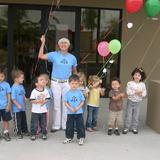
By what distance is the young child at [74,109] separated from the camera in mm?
7402

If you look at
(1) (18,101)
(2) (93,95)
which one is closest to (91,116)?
(2) (93,95)

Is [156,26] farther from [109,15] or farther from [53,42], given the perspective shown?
[53,42]

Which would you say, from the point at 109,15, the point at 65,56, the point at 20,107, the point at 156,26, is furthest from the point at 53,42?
the point at 20,107

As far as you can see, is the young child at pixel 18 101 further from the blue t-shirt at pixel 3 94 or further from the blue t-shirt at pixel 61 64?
the blue t-shirt at pixel 61 64

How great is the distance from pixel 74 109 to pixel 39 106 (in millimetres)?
612

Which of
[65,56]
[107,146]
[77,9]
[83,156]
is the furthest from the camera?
[77,9]

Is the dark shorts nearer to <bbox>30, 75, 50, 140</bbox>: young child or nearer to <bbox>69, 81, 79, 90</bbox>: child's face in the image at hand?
<bbox>30, 75, 50, 140</bbox>: young child

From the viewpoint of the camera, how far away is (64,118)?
27.2 ft

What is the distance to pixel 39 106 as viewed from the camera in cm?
758

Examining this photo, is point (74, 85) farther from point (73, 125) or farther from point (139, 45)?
point (139, 45)

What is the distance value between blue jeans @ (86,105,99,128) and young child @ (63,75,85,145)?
832 mm

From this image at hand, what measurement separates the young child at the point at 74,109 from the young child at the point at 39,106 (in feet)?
1.26

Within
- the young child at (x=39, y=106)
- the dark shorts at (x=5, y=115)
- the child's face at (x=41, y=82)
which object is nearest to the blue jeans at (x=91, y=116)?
the young child at (x=39, y=106)

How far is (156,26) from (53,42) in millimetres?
2870
